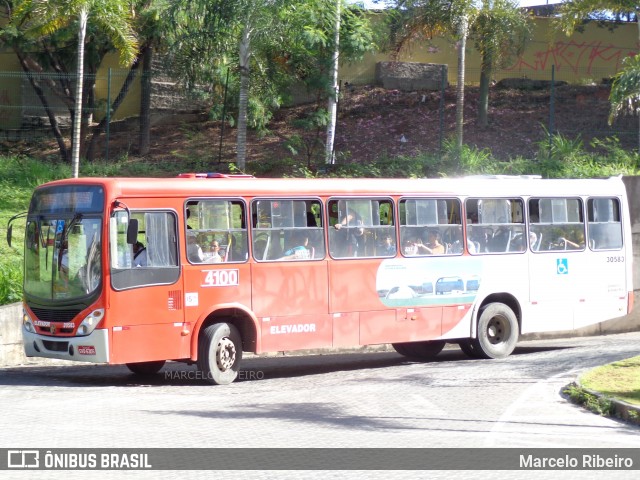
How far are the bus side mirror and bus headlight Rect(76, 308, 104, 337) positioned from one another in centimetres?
104

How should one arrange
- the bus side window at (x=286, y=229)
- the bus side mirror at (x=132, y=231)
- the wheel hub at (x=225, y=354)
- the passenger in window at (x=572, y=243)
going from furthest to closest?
1. the passenger in window at (x=572, y=243)
2. the bus side window at (x=286, y=229)
3. the wheel hub at (x=225, y=354)
4. the bus side mirror at (x=132, y=231)

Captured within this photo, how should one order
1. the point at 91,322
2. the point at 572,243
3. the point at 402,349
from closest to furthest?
the point at 91,322, the point at 402,349, the point at 572,243

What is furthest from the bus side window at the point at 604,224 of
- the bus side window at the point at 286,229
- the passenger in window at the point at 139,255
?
the passenger in window at the point at 139,255

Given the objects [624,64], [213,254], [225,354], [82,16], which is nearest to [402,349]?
[225,354]

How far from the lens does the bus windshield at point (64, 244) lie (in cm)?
1329

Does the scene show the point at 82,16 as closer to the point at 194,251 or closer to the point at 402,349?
the point at 194,251

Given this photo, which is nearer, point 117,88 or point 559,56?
point 117,88

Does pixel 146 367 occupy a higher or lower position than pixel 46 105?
lower

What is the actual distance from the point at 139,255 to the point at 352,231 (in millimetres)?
3900

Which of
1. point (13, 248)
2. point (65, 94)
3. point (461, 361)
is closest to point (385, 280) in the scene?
point (461, 361)

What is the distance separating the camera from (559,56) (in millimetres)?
37250

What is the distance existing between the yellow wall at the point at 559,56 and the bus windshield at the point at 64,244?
22.7 meters

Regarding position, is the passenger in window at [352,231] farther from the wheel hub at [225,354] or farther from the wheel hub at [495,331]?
the wheel hub at [495,331]

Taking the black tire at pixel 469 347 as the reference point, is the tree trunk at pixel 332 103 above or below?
above
